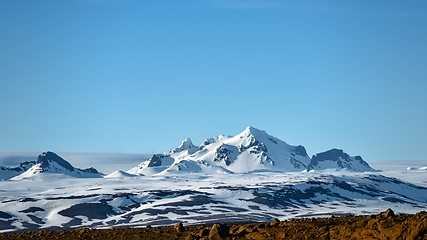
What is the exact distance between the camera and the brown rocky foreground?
2167 cm

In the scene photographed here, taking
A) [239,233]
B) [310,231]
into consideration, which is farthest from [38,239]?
[310,231]

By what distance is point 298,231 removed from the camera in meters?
25.6

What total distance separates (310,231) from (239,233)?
2851 mm

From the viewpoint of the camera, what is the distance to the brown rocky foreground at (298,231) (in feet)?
71.1

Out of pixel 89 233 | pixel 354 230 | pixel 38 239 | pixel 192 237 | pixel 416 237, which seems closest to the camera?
pixel 416 237

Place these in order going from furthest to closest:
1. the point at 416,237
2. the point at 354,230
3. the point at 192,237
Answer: the point at 192,237, the point at 354,230, the point at 416,237

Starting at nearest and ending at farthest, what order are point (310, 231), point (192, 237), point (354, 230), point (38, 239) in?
1. point (354, 230)
2. point (310, 231)
3. point (192, 237)
4. point (38, 239)

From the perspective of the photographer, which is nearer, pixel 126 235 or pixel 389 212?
pixel 389 212

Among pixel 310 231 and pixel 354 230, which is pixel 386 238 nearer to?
pixel 354 230

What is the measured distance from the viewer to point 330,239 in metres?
23.6

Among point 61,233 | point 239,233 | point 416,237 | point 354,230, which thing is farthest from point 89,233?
point 416,237

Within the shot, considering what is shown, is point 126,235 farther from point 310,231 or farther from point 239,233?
point 310,231

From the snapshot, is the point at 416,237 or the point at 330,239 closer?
the point at 416,237

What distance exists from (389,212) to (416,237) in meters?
5.82
